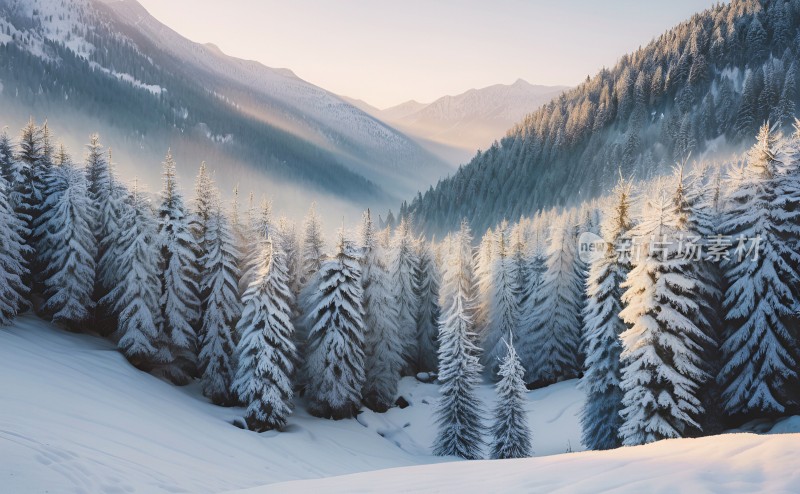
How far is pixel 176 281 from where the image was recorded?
28.1m

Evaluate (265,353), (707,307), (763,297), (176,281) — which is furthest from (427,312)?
(763,297)

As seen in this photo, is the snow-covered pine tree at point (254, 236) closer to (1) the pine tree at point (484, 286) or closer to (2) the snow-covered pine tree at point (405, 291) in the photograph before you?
(2) the snow-covered pine tree at point (405, 291)

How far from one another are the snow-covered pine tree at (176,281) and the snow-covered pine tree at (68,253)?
441cm

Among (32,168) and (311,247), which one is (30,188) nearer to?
(32,168)

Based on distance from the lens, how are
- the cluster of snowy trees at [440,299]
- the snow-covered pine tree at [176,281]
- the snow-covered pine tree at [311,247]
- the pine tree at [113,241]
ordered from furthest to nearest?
the snow-covered pine tree at [311,247], the pine tree at [113,241], the snow-covered pine tree at [176,281], the cluster of snowy trees at [440,299]

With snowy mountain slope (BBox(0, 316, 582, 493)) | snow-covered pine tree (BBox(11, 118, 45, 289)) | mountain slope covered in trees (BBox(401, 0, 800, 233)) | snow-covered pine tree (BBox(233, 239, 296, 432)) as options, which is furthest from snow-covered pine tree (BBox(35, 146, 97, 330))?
mountain slope covered in trees (BBox(401, 0, 800, 233))

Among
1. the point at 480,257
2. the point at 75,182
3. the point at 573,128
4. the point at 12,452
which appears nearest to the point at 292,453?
the point at 12,452

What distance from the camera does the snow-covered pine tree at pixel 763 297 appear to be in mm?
16844

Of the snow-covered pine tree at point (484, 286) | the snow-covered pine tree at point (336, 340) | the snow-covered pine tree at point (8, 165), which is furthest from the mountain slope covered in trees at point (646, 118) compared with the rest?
the snow-covered pine tree at point (8, 165)

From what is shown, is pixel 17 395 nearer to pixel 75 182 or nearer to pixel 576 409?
pixel 75 182

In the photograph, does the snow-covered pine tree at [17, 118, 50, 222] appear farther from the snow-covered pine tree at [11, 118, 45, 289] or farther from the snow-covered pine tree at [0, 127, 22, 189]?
the snow-covered pine tree at [0, 127, 22, 189]

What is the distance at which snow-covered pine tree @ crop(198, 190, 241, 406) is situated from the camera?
2784cm

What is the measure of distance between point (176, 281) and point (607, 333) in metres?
25.3

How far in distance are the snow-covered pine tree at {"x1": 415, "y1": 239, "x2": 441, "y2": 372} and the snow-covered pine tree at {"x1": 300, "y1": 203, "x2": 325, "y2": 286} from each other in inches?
567
